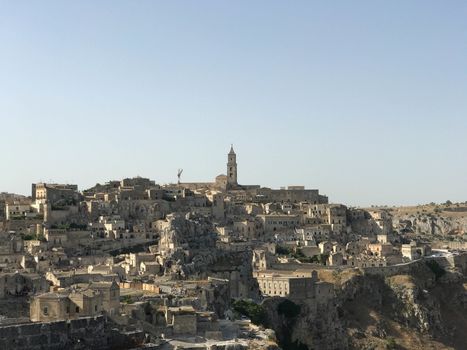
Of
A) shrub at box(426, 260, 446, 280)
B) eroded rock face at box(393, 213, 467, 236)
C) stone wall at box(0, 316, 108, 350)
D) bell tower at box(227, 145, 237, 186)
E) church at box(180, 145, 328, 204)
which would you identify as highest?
bell tower at box(227, 145, 237, 186)

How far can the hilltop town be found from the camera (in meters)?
36.5

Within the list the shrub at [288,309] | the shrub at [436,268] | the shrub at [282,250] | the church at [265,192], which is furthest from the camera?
the church at [265,192]

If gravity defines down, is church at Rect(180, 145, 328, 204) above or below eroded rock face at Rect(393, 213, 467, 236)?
above

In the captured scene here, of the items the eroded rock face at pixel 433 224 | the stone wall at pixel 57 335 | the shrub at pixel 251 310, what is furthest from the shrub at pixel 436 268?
the stone wall at pixel 57 335

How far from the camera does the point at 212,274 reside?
180 feet

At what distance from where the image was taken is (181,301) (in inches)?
1671

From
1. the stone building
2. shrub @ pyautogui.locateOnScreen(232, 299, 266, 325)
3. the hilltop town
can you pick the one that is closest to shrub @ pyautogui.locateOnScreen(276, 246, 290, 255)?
Result: the hilltop town

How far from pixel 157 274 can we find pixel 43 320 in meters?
18.4

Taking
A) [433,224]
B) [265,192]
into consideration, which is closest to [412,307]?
[265,192]

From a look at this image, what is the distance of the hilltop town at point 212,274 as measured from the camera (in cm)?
3653

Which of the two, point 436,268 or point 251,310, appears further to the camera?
point 436,268

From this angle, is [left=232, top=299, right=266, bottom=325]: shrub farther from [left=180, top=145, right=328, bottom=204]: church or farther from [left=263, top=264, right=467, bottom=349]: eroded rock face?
[left=180, top=145, right=328, bottom=204]: church

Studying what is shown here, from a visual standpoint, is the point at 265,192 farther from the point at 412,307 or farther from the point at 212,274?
the point at 212,274

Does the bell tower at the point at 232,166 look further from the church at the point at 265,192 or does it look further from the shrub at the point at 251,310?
the shrub at the point at 251,310
